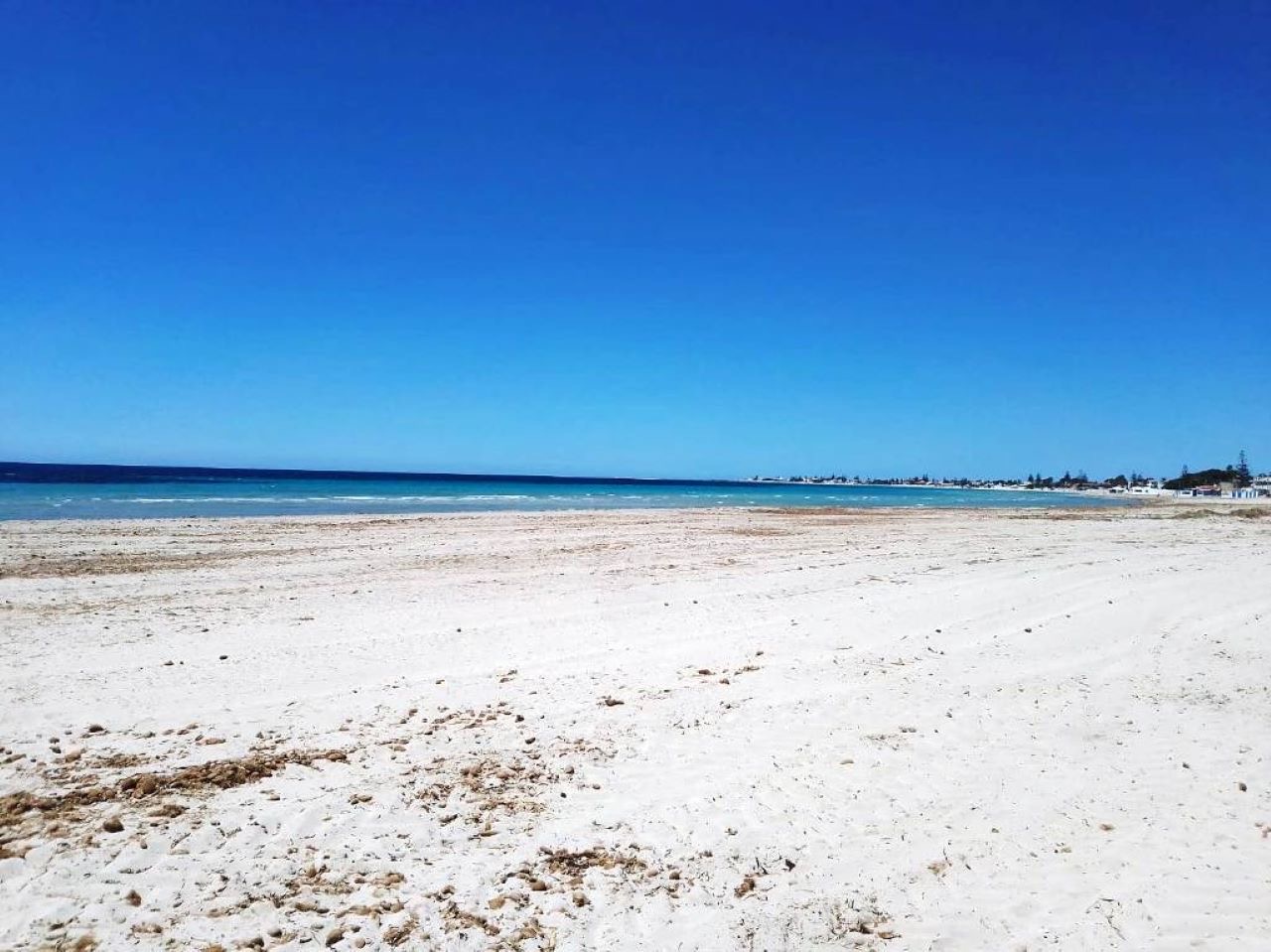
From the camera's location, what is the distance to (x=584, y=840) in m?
4.50

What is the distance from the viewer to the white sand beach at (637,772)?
377 cm

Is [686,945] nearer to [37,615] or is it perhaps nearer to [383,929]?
[383,929]

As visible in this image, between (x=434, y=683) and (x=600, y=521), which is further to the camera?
(x=600, y=521)

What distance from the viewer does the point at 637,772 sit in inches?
216

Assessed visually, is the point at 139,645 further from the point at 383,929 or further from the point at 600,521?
the point at 600,521

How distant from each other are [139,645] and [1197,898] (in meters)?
10.9

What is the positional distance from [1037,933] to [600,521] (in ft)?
97.5

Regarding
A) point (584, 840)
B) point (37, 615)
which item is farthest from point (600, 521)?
point (584, 840)

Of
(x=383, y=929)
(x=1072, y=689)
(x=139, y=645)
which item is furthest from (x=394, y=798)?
(x=1072, y=689)

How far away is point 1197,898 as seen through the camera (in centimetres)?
384

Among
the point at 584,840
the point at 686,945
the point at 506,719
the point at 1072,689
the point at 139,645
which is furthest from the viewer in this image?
the point at 139,645

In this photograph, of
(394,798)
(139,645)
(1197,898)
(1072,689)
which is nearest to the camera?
(1197,898)

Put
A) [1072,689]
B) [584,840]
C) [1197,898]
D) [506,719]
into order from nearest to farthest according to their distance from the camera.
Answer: [1197,898] → [584,840] → [506,719] → [1072,689]

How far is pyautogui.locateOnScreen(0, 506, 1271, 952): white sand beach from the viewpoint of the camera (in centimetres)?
377
